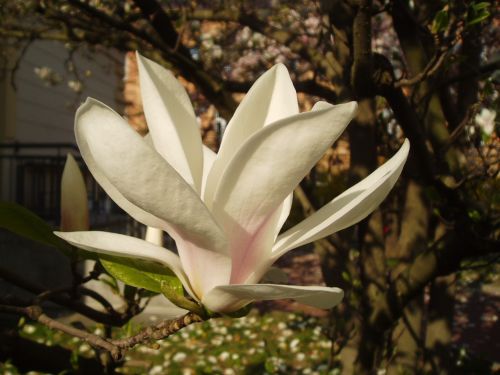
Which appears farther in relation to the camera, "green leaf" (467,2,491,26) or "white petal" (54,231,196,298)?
"green leaf" (467,2,491,26)

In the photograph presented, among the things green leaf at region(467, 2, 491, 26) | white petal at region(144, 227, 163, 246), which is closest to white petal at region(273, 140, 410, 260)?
white petal at region(144, 227, 163, 246)

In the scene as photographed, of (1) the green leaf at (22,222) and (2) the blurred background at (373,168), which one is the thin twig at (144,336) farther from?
(2) the blurred background at (373,168)

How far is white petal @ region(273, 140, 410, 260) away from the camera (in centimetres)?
59

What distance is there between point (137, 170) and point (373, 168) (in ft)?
8.20

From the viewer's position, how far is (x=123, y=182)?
1.78ft

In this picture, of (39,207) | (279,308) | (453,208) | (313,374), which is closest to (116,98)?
(39,207)

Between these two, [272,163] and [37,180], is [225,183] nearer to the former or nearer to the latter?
[272,163]

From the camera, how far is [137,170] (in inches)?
20.8

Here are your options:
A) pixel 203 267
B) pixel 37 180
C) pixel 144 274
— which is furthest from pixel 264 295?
pixel 37 180

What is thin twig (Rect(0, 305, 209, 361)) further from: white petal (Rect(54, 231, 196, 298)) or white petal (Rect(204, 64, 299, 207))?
white petal (Rect(204, 64, 299, 207))

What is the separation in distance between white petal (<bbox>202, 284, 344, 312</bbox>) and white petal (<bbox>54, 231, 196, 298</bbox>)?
0.05 metres

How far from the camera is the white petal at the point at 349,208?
59cm

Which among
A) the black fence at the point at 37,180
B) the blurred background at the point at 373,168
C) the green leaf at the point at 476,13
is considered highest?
the green leaf at the point at 476,13

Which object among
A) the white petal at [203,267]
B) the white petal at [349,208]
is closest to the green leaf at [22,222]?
the white petal at [203,267]
